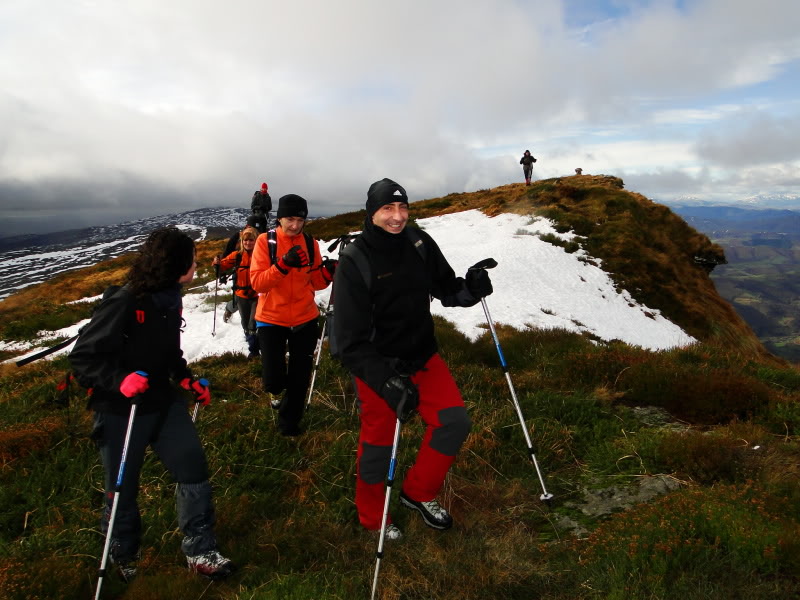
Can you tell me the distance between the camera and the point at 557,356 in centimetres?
839

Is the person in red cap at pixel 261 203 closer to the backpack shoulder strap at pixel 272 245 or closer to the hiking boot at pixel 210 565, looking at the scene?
the backpack shoulder strap at pixel 272 245

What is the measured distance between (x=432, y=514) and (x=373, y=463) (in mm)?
754

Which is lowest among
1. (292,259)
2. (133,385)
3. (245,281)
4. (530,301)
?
(530,301)

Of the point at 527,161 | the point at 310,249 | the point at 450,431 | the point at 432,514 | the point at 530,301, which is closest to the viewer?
the point at 450,431

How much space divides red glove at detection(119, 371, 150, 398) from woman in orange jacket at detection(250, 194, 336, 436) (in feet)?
7.78

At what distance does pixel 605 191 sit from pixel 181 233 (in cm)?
2743

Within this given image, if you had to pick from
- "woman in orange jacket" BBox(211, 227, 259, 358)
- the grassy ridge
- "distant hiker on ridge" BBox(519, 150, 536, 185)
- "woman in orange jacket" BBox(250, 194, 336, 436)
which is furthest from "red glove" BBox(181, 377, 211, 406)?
"distant hiker on ridge" BBox(519, 150, 536, 185)

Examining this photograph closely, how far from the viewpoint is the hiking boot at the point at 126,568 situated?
3.52 m

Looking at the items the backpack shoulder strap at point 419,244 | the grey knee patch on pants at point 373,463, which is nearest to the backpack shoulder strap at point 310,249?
the backpack shoulder strap at point 419,244

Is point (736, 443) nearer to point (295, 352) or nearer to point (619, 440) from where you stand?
point (619, 440)

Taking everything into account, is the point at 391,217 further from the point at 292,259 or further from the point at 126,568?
the point at 126,568

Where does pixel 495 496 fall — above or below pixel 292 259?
below

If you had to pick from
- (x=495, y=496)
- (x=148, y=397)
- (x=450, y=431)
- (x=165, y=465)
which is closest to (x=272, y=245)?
(x=148, y=397)

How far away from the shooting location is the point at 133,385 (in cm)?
309
